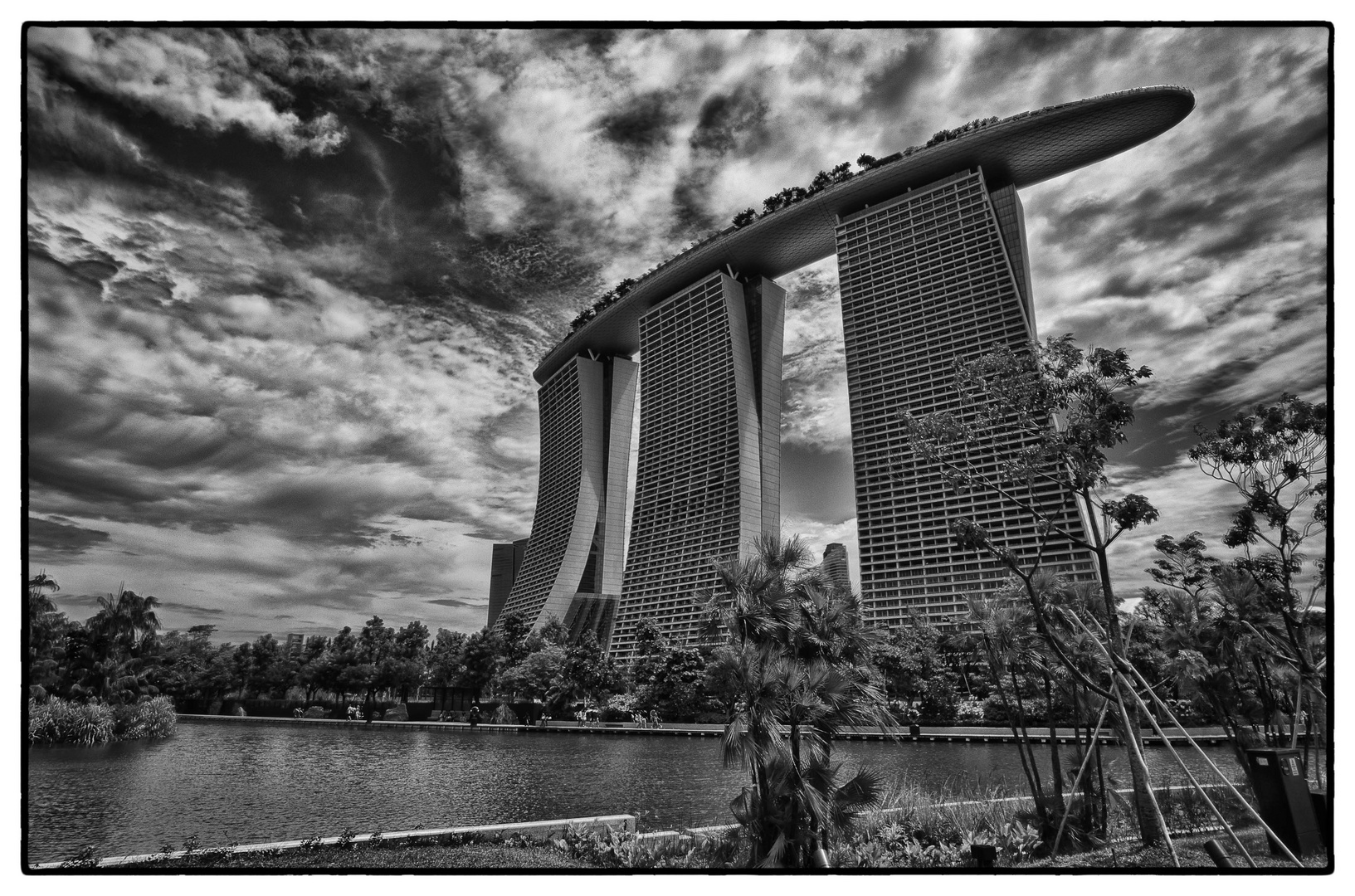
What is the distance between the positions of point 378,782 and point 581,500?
64.0 m

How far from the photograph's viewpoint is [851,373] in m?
61.8

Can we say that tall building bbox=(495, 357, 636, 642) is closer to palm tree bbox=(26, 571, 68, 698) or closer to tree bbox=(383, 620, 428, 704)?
tree bbox=(383, 620, 428, 704)

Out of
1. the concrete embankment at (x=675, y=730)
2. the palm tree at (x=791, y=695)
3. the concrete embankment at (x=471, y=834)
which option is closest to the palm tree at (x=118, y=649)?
the concrete embankment at (x=675, y=730)

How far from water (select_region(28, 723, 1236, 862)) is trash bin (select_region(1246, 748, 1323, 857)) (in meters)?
6.69

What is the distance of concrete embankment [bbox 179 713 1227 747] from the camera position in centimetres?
3341

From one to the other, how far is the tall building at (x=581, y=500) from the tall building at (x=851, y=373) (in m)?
0.31

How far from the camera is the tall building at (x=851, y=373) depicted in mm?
53219

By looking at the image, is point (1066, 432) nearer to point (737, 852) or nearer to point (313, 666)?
point (737, 852)

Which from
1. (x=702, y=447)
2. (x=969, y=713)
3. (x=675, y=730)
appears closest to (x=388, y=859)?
(x=675, y=730)

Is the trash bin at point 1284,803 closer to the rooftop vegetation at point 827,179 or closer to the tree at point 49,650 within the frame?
the tree at point 49,650


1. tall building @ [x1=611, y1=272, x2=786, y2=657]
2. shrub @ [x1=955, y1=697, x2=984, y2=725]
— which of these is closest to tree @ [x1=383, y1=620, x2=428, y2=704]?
tall building @ [x1=611, y1=272, x2=786, y2=657]

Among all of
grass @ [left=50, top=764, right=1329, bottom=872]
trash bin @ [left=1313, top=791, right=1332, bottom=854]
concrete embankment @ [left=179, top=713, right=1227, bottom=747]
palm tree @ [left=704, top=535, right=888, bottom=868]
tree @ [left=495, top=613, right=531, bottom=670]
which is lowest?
concrete embankment @ [left=179, top=713, right=1227, bottom=747]

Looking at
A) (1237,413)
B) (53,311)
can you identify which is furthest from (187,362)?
(1237,413)

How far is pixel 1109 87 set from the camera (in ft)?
41.4
